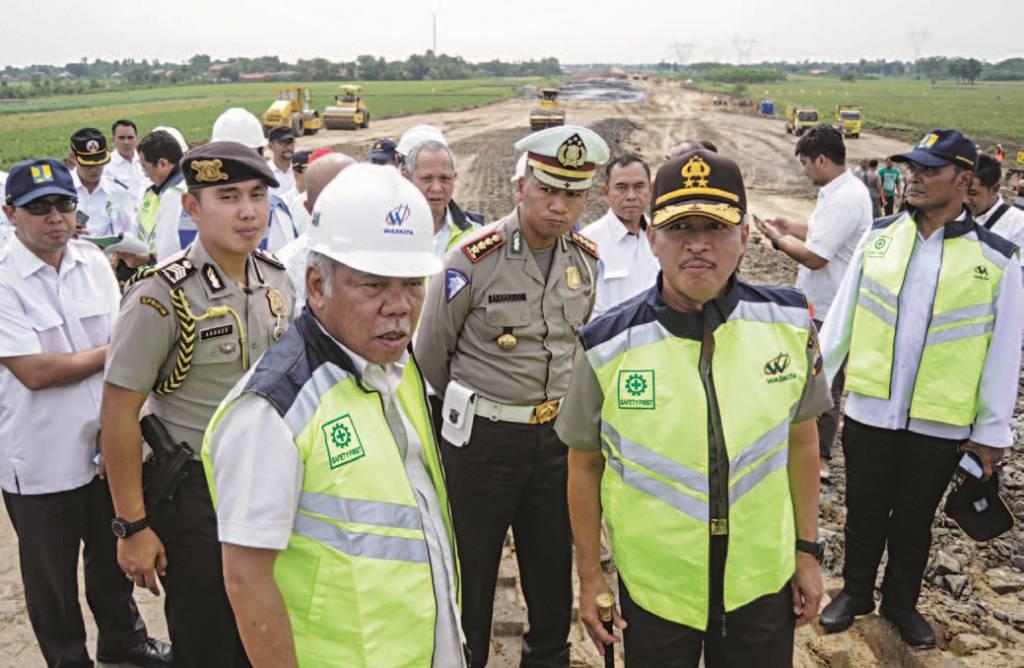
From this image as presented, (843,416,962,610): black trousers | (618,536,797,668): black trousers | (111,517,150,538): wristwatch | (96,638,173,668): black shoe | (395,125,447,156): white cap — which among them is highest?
(395,125,447,156): white cap

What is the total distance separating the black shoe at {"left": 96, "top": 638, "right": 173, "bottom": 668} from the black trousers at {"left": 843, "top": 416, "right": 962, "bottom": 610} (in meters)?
3.34

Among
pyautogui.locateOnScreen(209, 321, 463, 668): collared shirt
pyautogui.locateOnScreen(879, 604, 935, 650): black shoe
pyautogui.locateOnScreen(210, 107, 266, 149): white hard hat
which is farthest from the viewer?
pyautogui.locateOnScreen(210, 107, 266, 149): white hard hat

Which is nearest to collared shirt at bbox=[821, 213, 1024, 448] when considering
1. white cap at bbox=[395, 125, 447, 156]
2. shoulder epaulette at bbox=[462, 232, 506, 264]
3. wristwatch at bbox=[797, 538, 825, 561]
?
wristwatch at bbox=[797, 538, 825, 561]

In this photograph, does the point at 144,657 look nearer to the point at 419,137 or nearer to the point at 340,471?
the point at 340,471

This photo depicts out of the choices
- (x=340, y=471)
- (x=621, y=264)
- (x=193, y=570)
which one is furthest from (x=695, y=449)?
(x=621, y=264)

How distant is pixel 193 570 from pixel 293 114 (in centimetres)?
3116

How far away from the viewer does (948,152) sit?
339 centimetres

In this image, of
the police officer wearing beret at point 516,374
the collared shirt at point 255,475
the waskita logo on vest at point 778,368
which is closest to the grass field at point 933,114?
the police officer wearing beret at point 516,374

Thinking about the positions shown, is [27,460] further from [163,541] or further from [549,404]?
[549,404]

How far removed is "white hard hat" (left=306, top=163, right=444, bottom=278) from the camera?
174cm

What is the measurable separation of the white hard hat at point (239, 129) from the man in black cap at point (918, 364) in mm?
4026

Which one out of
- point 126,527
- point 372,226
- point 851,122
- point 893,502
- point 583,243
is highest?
point 372,226

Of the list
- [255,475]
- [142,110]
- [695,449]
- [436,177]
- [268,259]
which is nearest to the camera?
[255,475]

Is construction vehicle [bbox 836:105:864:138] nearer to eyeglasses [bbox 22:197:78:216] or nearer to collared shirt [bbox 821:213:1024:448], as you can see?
collared shirt [bbox 821:213:1024:448]
